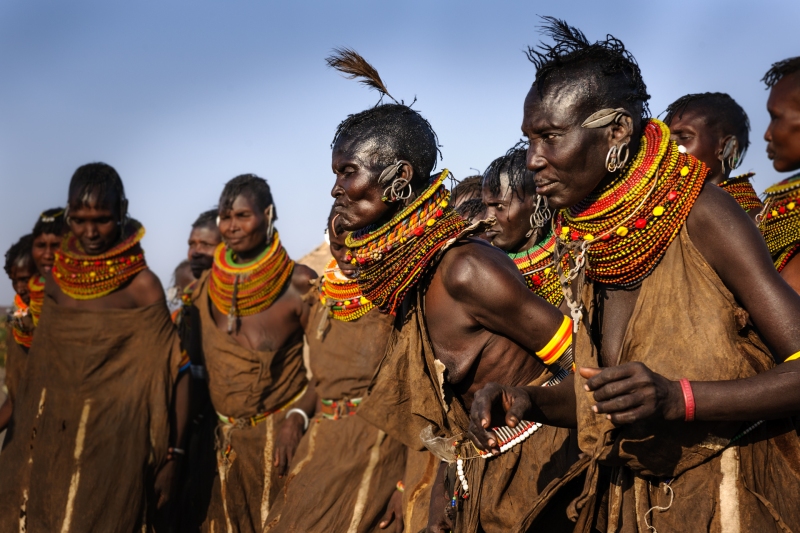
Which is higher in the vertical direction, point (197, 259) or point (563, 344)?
point (197, 259)

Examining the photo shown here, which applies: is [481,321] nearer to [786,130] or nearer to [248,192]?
[786,130]

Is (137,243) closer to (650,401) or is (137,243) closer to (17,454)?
(17,454)

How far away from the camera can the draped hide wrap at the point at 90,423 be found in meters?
7.11

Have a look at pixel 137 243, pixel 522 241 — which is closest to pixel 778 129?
pixel 522 241

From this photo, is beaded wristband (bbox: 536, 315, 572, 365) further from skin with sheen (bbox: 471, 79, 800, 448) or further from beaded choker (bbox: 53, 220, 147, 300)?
beaded choker (bbox: 53, 220, 147, 300)

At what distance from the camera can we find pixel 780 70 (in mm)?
5113

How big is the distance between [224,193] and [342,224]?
4263 mm

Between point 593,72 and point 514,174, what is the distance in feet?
8.00

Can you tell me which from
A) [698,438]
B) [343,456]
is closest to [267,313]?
[343,456]

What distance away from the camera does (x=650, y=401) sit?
2.62m

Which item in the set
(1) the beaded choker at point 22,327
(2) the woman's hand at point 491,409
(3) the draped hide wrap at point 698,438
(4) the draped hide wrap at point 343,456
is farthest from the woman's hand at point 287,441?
(3) the draped hide wrap at point 698,438

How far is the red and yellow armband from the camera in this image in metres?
3.88

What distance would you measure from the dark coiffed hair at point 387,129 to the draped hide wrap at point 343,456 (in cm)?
202

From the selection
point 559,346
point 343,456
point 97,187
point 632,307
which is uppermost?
point 97,187
